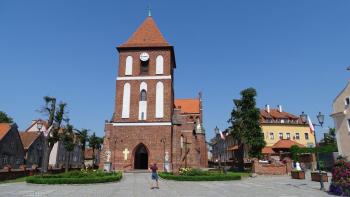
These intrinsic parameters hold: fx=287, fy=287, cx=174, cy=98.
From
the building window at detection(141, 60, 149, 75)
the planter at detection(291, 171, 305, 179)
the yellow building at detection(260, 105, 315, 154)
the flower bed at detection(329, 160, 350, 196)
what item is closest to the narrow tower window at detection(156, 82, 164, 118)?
the building window at detection(141, 60, 149, 75)

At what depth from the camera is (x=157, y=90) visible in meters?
37.6

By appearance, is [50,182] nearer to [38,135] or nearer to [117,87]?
[117,87]

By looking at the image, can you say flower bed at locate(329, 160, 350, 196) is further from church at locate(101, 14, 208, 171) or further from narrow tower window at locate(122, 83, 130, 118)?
narrow tower window at locate(122, 83, 130, 118)

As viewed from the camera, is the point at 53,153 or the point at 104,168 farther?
the point at 53,153

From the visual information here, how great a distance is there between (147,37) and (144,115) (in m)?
11.6

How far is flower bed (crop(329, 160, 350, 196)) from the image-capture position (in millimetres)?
13973

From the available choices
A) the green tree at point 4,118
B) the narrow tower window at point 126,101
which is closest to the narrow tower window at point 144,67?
the narrow tower window at point 126,101

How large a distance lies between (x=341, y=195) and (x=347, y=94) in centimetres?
2160

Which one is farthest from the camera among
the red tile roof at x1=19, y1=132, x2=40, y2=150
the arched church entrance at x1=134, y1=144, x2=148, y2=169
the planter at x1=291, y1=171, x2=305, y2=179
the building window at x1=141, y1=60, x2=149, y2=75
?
the red tile roof at x1=19, y1=132, x2=40, y2=150

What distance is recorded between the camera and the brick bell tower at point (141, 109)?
116 feet

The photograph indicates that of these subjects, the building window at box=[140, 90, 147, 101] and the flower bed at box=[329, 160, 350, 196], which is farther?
the building window at box=[140, 90, 147, 101]

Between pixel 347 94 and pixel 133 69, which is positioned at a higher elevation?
pixel 133 69

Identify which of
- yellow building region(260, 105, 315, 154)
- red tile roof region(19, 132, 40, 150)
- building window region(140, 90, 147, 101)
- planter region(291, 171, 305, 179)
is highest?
building window region(140, 90, 147, 101)

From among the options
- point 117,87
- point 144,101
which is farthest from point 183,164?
point 117,87
